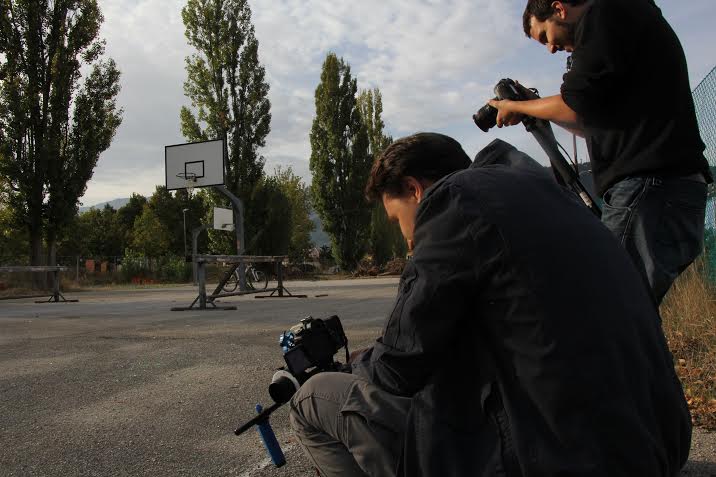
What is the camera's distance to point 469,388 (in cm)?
133

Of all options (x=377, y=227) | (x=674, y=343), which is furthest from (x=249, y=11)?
(x=674, y=343)

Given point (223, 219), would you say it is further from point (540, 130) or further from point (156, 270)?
point (540, 130)

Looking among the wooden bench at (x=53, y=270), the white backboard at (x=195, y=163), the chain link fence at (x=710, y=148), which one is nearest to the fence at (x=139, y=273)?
the white backboard at (x=195, y=163)

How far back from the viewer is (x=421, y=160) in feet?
5.71

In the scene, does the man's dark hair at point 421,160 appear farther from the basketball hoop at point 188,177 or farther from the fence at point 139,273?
the fence at point 139,273

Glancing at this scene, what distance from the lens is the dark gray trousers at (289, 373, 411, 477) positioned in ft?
4.93

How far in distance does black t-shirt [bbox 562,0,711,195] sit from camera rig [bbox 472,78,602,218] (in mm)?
167

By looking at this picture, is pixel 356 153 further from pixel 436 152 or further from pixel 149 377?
pixel 436 152

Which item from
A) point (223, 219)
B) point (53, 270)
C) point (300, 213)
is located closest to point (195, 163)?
point (223, 219)

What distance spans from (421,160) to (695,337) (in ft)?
12.3

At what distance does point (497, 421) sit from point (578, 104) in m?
1.70

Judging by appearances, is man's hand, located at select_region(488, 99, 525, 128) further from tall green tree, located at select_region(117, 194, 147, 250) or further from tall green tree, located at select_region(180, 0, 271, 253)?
tall green tree, located at select_region(117, 194, 147, 250)

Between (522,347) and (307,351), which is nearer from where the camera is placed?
(522,347)

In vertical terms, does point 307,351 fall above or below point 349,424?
above
